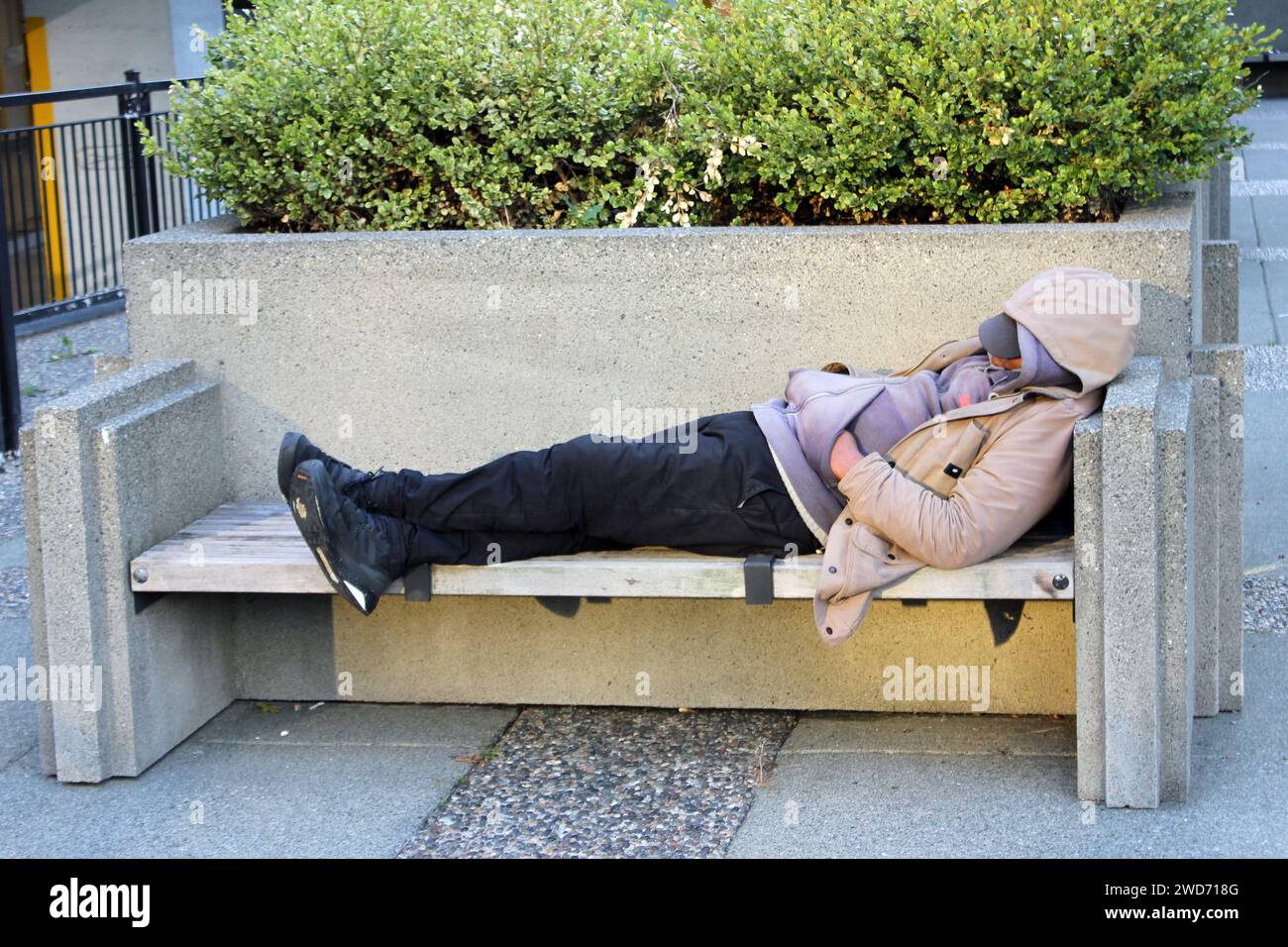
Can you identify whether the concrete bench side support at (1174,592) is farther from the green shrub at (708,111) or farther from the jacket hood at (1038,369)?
the green shrub at (708,111)

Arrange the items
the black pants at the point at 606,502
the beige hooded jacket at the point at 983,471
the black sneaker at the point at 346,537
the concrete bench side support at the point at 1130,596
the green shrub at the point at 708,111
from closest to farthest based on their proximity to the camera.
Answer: the concrete bench side support at the point at 1130,596
the beige hooded jacket at the point at 983,471
the black sneaker at the point at 346,537
the black pants at the point at 606,502
the green shrub at the point at 708,111

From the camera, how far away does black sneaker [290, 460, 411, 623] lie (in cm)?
404

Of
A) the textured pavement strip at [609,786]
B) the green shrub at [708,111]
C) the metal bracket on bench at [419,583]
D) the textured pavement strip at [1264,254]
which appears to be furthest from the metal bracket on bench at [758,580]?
the textured pavement strip at [1264,254]

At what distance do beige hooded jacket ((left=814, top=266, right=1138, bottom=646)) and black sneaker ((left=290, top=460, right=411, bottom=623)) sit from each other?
1.10 meters

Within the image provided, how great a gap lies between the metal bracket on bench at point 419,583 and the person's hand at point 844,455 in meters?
1.08

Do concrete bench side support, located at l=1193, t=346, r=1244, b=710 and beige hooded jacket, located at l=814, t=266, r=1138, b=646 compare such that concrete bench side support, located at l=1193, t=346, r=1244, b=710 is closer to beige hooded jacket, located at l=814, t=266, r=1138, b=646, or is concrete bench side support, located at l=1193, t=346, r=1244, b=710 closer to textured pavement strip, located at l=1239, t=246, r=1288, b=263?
beige hooded jacket, located at l=814, t=266, r=1138, b=646

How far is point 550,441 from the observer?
15.6 feet

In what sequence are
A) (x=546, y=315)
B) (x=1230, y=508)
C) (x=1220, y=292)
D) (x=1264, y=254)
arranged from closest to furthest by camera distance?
1. (x=1230, y=508)
2. (x=546, y=315)
3. (x=1220, y=292)
4. (x=1264, y=254)

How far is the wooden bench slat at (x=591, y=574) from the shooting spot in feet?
13.0

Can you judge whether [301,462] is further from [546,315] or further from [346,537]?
[546,315]

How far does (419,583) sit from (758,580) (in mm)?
885

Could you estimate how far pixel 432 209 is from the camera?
5.24 metres

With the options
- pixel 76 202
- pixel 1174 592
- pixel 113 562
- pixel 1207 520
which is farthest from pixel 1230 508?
pixel 76 202

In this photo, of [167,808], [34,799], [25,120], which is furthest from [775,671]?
[25,120]
